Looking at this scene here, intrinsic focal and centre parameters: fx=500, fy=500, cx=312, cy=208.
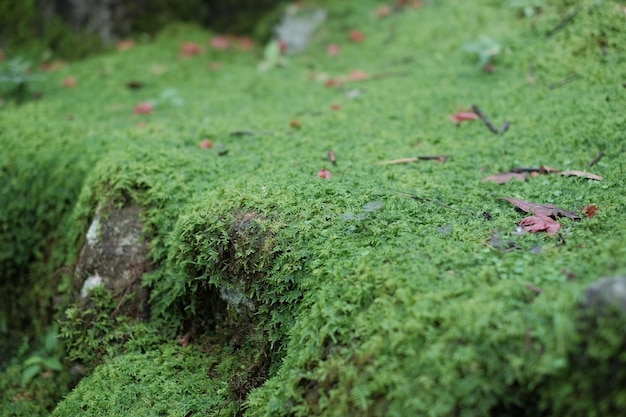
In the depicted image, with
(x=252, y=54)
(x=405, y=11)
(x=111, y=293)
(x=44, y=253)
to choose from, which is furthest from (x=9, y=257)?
(x=405, y=11)

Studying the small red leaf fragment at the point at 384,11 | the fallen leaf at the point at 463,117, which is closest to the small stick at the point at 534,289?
the fallen leaf at the point at 463,117

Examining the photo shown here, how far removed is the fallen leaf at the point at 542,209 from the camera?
2.63 metres

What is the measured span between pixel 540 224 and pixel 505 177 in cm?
67

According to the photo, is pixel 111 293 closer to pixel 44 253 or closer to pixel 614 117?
pixel 44 253

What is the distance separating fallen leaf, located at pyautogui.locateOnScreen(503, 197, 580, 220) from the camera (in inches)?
104

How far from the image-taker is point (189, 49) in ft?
20.2

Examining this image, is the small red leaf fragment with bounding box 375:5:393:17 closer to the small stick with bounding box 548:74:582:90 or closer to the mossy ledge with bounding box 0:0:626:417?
the mossy ledge with bounding box 0:0:626:417

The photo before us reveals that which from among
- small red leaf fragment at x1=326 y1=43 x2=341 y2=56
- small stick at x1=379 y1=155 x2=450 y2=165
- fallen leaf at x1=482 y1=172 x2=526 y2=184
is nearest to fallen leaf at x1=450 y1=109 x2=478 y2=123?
small stick at x1=379 y1=155 x2=450 y2=165

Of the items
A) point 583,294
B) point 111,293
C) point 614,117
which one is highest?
point 583,294

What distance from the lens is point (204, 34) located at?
655 centimetres

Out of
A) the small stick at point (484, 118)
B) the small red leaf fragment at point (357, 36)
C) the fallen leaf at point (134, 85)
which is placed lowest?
the small stick at point (484, 118)

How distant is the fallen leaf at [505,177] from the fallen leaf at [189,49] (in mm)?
4294

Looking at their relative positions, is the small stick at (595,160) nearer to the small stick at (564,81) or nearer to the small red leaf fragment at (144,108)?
the small stick at (564,81)

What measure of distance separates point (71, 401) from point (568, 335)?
2.66 meters
